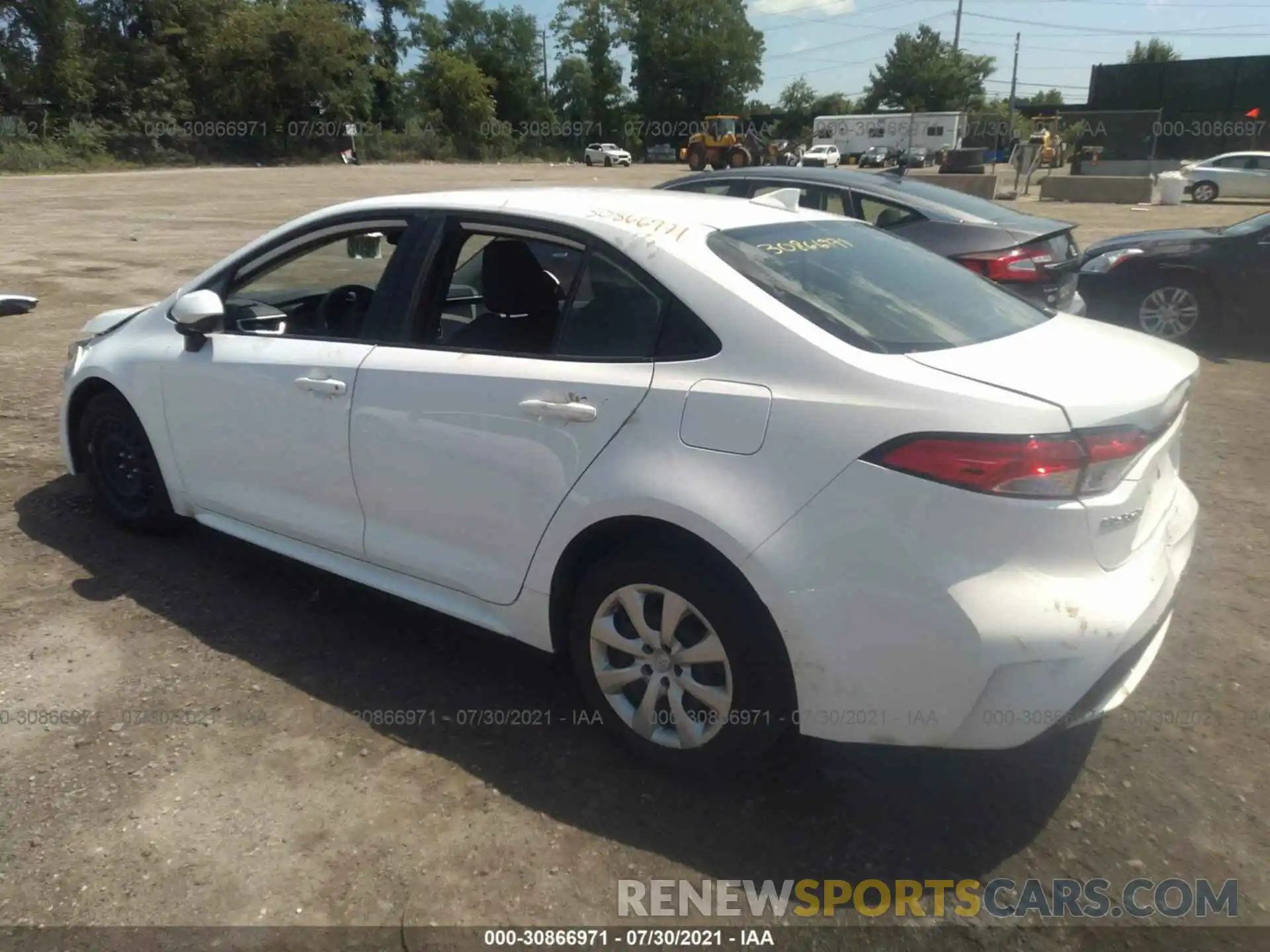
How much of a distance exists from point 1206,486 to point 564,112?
94117 millimetres

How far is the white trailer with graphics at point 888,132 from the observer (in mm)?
57750

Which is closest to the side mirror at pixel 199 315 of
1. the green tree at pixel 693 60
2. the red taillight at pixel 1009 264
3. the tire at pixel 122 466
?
the tire at pixel 122 466

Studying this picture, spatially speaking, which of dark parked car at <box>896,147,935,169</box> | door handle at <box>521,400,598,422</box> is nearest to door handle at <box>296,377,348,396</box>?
door handle at <box>521,400,598,422</box>

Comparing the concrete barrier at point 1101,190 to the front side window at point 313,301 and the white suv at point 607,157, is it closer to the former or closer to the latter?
the front side window at point 313,301

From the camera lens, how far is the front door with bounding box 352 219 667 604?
2.88m

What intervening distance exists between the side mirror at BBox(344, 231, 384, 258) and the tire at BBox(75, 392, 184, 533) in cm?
119

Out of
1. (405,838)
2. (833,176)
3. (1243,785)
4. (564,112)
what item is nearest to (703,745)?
(405,838)

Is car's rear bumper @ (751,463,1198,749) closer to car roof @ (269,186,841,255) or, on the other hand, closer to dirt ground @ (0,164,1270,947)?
dirt ground @ (0,164,1270,947)

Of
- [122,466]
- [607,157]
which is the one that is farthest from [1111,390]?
[607,157]

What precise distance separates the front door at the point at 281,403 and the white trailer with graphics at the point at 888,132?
5774cm

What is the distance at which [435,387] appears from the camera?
3.19 metres

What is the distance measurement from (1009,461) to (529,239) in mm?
1771

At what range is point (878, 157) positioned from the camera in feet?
193

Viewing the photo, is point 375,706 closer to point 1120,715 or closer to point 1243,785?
point 1120,715
